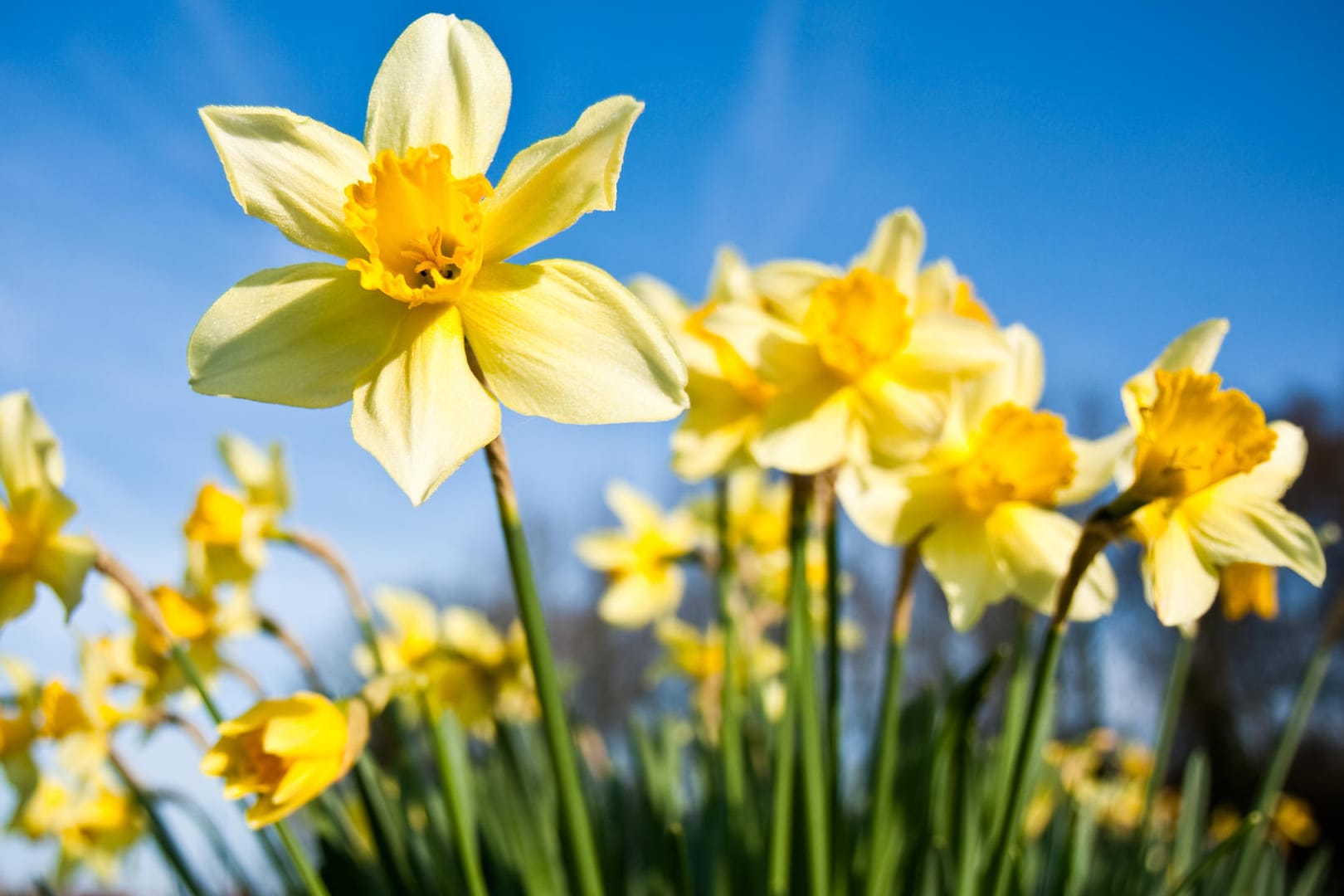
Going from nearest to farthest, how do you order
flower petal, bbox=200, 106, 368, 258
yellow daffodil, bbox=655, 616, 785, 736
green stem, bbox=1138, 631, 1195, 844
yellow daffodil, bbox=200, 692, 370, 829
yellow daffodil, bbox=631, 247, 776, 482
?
flower petal, bbox=200, 106, 368, 258 → yellow daffodil, bbox=200, 692, 370, 829 → yellow daffodil, bbox=631, 247, 776, 482 → green stem, bbox=1138, 631, 1195, 844 → yellow daffodil, bbox=655, 616, 785, 736

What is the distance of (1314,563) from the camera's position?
1126 mm

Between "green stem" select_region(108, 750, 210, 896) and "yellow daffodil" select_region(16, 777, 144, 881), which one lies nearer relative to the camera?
"green stem" select_region(108, 750, 210, 896)

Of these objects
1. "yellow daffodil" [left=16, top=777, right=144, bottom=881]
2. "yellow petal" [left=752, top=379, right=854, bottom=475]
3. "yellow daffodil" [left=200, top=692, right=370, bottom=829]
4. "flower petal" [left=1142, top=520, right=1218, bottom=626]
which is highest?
"yellow petal" [left=752, top=379, right=854, bottom=475]

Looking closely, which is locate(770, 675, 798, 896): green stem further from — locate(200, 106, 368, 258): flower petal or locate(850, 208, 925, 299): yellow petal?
locate(200, 106, 368, 258): flower petal

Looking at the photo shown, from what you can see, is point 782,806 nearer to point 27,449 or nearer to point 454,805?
point 454,805

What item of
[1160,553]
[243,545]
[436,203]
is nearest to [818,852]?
[1160,553]

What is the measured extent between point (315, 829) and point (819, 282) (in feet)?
4.82

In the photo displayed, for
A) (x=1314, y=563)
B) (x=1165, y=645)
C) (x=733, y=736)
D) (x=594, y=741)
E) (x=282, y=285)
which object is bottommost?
(x=1165, y=645)

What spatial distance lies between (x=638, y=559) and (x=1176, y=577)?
61.1 inches

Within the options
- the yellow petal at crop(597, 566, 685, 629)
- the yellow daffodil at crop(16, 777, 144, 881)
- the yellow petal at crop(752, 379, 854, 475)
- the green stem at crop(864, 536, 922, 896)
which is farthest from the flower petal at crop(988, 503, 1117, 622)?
the yellow daffodil at crop(16, 777, 144, 881)

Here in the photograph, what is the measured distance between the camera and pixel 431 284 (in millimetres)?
955

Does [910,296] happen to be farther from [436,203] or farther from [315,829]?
[315,829]

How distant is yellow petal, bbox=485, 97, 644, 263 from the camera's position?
88 centimetres

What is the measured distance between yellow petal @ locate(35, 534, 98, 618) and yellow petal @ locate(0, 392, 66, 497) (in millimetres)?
87
